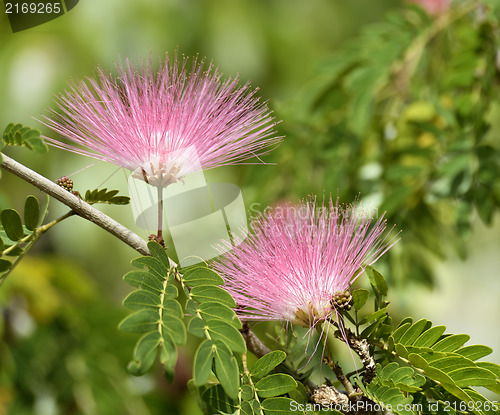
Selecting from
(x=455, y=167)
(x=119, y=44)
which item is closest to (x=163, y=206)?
(x=455, y=167)

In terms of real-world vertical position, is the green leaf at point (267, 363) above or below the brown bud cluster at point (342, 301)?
below

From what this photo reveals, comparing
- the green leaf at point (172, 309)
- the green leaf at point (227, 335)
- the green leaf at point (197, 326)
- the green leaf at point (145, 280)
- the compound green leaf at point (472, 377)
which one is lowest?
the compound green leaf at point (472, 377)

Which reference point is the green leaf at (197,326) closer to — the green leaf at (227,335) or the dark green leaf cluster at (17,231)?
the green leaf at (227,335)

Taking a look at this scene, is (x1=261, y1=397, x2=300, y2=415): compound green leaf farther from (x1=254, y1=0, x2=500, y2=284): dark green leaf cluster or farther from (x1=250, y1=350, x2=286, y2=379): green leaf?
(x1=254, y1=0, x2=500, y2=284): dark green leaf cluster

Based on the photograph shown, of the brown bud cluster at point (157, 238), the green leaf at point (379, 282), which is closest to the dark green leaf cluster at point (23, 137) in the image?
the brown bud cluster at point (157, 238)

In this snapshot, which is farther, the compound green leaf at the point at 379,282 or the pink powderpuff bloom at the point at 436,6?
the pink powderpuff bloom at the point at 436,6

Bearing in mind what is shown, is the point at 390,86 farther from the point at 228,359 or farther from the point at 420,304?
the point at 228,359

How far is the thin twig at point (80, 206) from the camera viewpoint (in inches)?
22.7

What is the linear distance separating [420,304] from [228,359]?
1.65 metres

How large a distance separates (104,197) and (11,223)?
0.10 meters

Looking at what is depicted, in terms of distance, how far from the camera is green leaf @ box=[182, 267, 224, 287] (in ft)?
1.85

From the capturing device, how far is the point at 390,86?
4.61 feet

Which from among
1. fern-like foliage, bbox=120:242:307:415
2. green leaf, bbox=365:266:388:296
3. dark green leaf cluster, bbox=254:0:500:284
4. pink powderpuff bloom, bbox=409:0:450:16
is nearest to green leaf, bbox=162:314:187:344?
fern-like foliage, bbox=120:242:307:415

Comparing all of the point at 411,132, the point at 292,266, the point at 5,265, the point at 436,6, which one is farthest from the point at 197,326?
the point at 436,6
